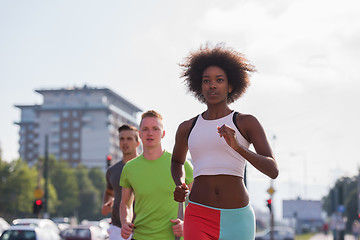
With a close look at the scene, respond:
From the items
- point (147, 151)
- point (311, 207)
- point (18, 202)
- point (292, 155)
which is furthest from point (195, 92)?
point (311, 207)

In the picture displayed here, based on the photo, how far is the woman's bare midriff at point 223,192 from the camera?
4938mm

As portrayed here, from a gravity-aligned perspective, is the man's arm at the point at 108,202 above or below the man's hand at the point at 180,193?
below

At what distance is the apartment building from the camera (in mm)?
162875

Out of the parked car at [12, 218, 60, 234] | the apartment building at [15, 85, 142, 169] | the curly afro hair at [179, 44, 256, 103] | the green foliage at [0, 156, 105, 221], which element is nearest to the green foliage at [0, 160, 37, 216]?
the green foliage at [0, 156, 105, 221]

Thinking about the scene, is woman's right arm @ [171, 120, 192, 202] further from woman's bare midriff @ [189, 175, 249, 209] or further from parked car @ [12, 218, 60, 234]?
parked car @ [12, 218, 60, 234]

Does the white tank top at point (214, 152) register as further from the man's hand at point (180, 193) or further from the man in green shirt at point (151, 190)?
the man in green shirt at point (151, 190)

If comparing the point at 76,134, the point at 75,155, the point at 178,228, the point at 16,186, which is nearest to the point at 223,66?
the point at 178,228

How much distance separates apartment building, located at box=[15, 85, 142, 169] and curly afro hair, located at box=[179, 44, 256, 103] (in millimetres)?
155771

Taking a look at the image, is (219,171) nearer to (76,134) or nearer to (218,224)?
(218,224)

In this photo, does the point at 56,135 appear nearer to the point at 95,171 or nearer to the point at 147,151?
the point at 95,171

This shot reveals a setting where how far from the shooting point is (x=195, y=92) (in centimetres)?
559

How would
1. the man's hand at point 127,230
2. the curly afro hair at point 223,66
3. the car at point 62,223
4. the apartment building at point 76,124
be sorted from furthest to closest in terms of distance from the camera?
the apartment building at point 76,124 → the car at point 62,223 → the man's hand at point 127,230 → the curly afro hair at point 223,66

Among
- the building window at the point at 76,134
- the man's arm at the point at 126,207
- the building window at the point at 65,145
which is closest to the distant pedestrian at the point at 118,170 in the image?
the man's arm at the point at 126,207

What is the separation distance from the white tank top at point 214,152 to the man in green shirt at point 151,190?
1.63 meters
